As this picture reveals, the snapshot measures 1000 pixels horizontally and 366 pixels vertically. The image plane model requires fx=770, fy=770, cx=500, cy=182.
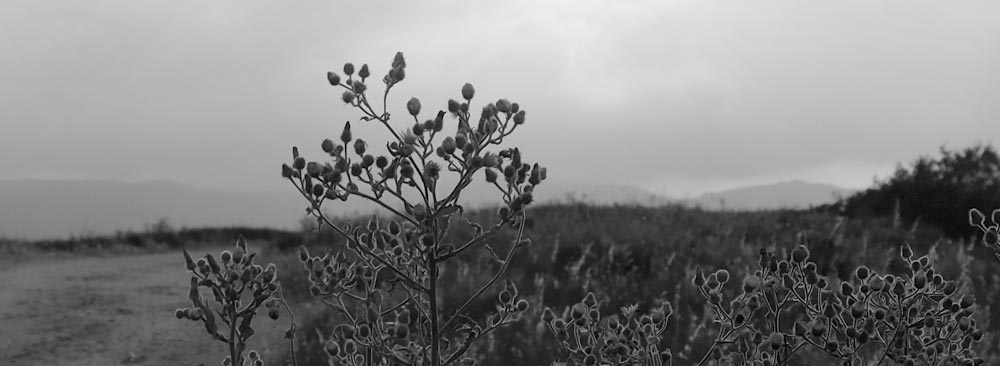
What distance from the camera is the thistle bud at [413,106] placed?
2.51 m

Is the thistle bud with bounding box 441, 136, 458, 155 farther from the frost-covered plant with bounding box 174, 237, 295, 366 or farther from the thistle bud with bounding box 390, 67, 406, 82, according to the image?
the frost-covered plant with bounding box 174, 237, 295, 366

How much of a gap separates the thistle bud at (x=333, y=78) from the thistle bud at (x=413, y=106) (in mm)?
422

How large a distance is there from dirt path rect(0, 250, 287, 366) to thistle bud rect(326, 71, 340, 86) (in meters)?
6.86

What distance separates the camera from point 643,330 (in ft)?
9.14

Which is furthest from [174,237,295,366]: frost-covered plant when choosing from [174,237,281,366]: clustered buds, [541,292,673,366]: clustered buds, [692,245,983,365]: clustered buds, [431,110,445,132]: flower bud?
[692,245,983,365]: clustered buds

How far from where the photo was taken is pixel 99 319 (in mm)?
11055

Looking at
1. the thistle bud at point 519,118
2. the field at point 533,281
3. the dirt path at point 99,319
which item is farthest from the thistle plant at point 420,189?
the dirt path at point 99,319

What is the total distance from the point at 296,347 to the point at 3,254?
1198 centimetres

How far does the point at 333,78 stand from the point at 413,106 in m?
0.46

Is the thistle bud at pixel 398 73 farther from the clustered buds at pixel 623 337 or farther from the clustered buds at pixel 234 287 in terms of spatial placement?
the clustered buds at pixel 623 337

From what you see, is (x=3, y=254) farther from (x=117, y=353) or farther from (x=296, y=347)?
(x=296, y=347)

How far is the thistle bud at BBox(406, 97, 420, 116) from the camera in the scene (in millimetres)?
Result: 2508

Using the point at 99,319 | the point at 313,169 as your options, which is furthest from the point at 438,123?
the point at 99,319

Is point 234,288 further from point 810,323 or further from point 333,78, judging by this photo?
point 810,323
